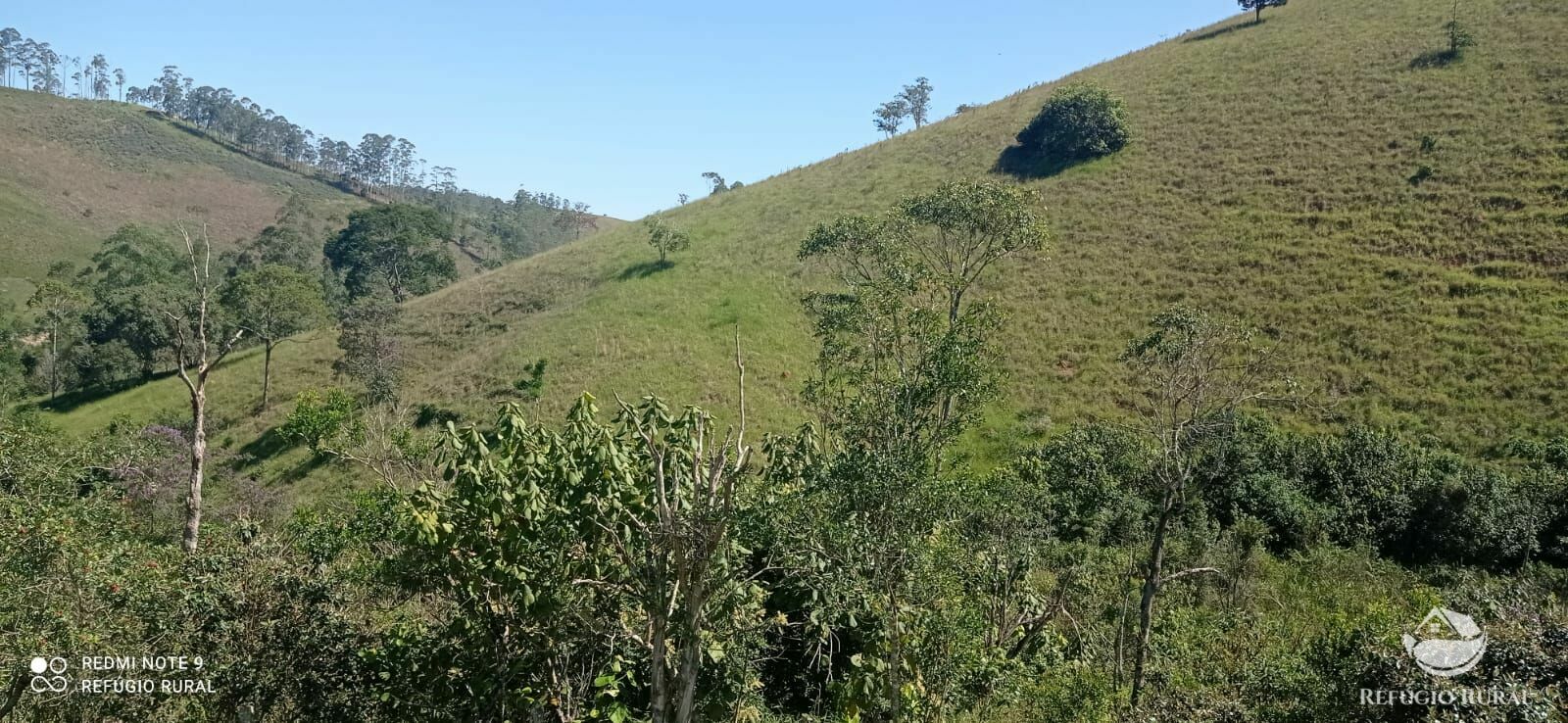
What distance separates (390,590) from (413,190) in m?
158

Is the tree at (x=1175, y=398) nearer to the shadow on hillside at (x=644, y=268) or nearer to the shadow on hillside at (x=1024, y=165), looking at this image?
the shadow on hillside at (x=644, y=268)

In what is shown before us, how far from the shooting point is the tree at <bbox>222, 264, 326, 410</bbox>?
44344 mm

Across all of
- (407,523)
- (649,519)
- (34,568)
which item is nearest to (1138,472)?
(649,519)

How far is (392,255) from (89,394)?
23.7m

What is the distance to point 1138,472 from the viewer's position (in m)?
18.8

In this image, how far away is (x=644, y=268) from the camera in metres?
52.0

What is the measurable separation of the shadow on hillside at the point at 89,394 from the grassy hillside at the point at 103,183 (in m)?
27.8

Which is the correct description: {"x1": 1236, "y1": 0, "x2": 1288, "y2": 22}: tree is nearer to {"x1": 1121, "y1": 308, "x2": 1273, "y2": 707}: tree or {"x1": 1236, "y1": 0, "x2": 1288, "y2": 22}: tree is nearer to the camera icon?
{"x1": 1121, "y1": 308, "x2": 1273, "y2": 707}: tree

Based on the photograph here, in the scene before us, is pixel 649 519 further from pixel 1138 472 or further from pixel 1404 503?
pixel 1404 503

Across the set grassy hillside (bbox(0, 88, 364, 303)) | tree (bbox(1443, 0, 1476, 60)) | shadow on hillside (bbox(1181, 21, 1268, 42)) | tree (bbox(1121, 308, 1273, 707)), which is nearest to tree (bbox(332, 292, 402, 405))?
tree (bbox(1121, 308, 1273, 707))

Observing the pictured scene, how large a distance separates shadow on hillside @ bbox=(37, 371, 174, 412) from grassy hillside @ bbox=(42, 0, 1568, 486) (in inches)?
84.3

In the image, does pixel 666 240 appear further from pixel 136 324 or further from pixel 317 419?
pixel 136 324

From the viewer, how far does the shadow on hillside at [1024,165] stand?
53.8 metres

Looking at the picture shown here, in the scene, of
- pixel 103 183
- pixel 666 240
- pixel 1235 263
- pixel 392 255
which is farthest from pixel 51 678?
pixel 103 183
